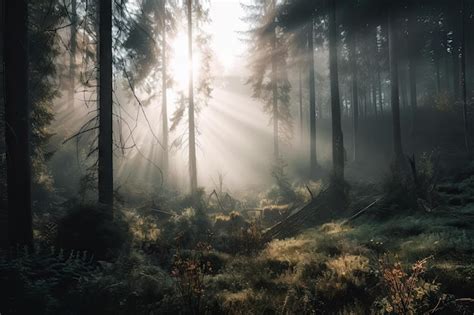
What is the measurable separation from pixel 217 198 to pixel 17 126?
10557 mm

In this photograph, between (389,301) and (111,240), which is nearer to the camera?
(389,301)

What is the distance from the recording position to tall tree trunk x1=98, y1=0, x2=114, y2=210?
9.28 meters

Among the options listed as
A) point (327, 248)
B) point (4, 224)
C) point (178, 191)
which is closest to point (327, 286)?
point (327, 248)

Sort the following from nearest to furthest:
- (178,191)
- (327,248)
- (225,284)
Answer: (225,284) → (327,248) → (178,191)

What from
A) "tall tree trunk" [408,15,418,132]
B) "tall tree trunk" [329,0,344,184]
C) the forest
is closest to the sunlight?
the forest

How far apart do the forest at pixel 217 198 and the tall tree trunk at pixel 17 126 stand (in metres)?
0.03

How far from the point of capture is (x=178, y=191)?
2056 centimetres

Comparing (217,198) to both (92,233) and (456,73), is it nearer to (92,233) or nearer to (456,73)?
(92,233)

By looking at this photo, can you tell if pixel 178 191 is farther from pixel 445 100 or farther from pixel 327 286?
pixel 445 100

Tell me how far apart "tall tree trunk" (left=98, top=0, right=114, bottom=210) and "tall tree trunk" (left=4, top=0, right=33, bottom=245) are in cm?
229

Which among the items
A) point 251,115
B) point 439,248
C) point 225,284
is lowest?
point 225,284

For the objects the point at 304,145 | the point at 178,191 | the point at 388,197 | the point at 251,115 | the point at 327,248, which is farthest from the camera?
the point at 251,115

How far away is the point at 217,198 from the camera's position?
54.3 ft

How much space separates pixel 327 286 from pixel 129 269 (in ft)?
12.2
